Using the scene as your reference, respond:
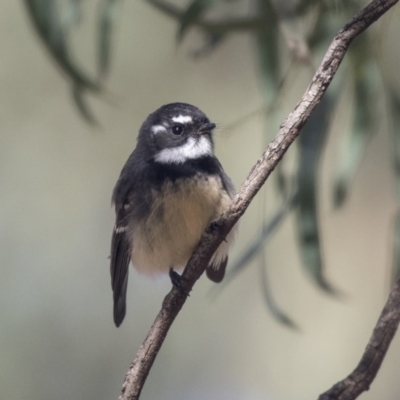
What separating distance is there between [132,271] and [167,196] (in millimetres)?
1167

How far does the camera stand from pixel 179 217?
7.24 ft

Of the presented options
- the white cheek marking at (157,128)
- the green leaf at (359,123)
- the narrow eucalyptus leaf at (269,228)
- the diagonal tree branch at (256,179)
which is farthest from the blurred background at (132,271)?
the diagonal tree branch at (256,179)

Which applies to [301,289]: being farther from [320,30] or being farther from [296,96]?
[320,30]

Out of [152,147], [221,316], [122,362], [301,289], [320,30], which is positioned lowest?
[122,362]

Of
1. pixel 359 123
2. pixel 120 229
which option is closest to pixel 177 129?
pixel 120 229

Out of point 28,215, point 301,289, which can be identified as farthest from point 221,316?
point 28,215

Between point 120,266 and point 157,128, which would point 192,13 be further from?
point 120,266

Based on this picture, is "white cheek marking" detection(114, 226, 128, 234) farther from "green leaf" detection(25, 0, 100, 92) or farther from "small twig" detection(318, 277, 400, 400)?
"small twig" detection(318, 277, 400, 400)

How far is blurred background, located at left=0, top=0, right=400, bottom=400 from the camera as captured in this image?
3.54m

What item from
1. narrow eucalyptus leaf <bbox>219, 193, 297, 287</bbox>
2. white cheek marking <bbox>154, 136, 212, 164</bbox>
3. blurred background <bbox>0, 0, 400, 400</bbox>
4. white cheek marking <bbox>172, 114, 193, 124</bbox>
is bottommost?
blurred background <bbox>0, 0, 400, 400</bbox>

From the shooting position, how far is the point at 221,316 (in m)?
3.89

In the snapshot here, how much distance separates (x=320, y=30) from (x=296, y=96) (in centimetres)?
93

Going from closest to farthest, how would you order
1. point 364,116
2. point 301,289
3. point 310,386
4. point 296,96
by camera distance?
1. point 364,116
2. point 296,96
3. point 310,386
4. point 301,289

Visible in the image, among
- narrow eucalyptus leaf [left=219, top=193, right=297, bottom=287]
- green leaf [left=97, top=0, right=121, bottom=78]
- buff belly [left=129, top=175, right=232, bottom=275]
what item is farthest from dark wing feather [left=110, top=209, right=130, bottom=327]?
green leaf [left=97, top=0, right=121, bottom=78]
